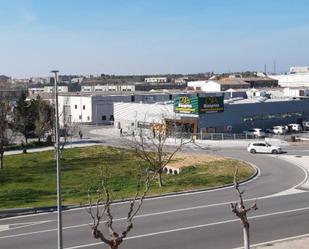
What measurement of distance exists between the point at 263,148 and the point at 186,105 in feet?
48.7

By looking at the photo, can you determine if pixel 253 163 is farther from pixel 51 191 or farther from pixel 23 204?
pixel 23 204

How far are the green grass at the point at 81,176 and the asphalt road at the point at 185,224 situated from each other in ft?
9.67

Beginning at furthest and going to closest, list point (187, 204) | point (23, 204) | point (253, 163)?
point (253, 163)
point (23, 204)
point (187, 204)

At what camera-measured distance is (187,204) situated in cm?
2522

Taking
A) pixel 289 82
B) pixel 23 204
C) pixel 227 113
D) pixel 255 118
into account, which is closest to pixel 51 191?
pixel 23 204

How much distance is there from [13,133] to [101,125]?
1123 inches

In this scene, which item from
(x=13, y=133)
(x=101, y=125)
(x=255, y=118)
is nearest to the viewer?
(x=13, y=133)

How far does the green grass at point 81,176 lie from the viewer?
29.5 m

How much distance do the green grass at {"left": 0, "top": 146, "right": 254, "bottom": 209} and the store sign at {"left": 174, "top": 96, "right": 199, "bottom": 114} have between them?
11268 millimetres

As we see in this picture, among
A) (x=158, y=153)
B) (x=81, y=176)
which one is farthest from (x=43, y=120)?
(x=158, y=153)

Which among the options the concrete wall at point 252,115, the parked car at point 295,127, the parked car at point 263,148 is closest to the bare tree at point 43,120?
the concrete wall at point 252,115

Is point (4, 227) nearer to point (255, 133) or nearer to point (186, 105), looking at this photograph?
point (186, 105)

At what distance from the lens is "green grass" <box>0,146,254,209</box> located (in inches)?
1163

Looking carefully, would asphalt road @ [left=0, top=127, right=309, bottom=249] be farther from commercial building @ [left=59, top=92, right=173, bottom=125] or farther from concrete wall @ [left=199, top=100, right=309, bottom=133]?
commercial building @ [left=59, top=92, right=173, bottom=125]
